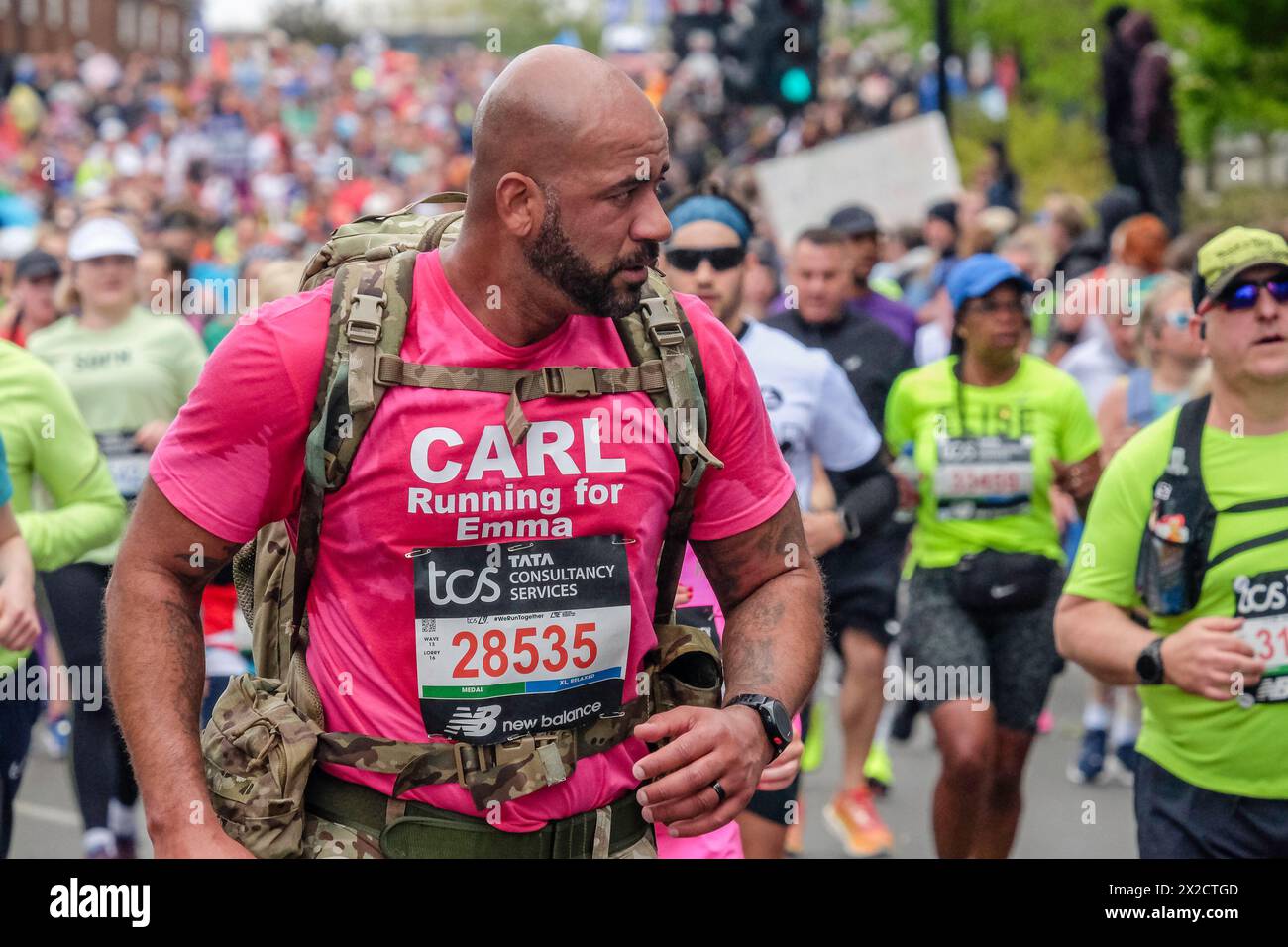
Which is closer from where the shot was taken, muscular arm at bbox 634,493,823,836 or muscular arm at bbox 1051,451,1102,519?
muscular arm at bbox 634,493,823,836

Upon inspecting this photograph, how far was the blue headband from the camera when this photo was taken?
6301mm

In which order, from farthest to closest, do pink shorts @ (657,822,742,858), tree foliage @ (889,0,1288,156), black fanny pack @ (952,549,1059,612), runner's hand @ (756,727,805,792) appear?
tree foliage @ (889,0,1288,156), black fanny pack @ (952,549,1059,612), runner's hand @ (756,727,805,792), pink shorts @ (657,822,742,858)

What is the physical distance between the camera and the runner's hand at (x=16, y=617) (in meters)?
4.83

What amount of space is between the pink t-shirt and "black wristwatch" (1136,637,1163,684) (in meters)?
1.43

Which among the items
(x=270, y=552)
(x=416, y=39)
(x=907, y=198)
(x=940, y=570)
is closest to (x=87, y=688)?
(x=940, y=570)

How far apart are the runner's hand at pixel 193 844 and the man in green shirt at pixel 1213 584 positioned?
224 centimetres

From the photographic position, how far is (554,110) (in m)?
3.17

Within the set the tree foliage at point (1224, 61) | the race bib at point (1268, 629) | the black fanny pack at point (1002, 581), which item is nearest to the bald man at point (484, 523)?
the race bib at point (1268, 629)

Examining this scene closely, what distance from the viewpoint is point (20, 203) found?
17.8m

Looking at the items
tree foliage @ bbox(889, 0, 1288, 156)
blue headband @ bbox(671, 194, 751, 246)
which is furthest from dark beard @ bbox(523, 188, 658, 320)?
tree foliage @ bbox(889, 0, 1288, 156)

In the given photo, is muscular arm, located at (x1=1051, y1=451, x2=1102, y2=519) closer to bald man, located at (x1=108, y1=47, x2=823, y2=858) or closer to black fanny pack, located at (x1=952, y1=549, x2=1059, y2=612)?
black fanny pack, located at (x1=952, y1=549, x2=1059, y2=612)

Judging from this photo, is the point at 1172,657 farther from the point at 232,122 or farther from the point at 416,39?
the point at 416,39

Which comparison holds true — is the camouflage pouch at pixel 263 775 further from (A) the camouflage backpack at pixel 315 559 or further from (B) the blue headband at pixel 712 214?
(B) the blue headband at pixel 712 214
